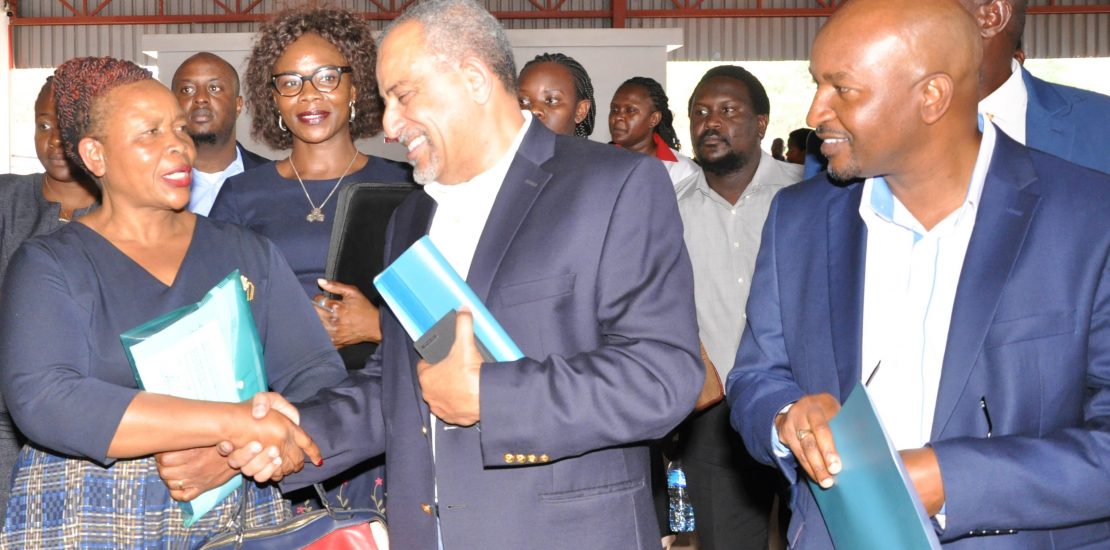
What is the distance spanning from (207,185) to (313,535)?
2.37 m

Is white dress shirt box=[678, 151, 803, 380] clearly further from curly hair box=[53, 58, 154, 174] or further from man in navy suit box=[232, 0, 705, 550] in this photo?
curly hair box=[53, 58, 154, 174]

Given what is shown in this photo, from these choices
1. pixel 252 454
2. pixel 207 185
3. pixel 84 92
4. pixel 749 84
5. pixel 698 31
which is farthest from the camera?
pixel 698 31

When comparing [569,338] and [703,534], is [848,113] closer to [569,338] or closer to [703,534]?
[569,338]

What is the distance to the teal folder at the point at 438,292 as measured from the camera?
194cm

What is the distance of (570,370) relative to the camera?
6.29 feet

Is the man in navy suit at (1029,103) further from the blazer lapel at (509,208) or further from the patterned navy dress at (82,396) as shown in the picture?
the patterned navy dress at (82,396)

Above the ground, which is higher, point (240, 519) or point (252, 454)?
point (252, 454)

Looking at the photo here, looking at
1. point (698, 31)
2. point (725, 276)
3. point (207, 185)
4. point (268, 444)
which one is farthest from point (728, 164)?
point (698, 31)

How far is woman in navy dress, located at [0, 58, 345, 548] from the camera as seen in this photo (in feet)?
7.16

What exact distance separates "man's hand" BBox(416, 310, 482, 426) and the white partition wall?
31.2 ft

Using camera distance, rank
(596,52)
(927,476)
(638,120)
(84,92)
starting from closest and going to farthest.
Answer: (927,476) → (84,92) → (638,120) → (596,52)

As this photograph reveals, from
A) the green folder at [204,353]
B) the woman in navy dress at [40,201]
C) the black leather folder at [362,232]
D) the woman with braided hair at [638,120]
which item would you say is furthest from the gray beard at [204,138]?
the green folder at [204,353]

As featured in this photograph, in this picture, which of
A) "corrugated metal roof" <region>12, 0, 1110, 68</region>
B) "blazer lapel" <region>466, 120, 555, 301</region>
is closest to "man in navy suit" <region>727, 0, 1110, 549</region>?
"blazer lapel" <region>466, 120, 555, 301</region>

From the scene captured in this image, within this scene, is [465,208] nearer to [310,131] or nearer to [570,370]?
[570,370]
